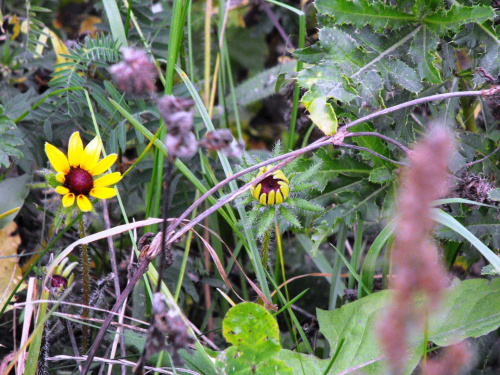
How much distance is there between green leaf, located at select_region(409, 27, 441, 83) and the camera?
1438 mm

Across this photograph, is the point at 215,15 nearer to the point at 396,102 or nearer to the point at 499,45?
the point at 396,102

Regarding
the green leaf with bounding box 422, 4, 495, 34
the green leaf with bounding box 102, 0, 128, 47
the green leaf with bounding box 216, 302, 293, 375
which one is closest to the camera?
the green leaf with bounding box 216, 302, 293, 375

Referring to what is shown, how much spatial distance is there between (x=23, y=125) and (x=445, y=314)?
1.46m

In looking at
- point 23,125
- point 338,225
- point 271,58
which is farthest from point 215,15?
point 338,225

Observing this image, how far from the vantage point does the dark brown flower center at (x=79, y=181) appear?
138 cm

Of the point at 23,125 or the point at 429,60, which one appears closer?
the point at 429,60

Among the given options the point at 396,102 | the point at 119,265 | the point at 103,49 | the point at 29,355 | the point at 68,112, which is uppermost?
the point at 103,49

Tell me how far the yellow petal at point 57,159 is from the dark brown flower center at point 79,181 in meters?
0.02

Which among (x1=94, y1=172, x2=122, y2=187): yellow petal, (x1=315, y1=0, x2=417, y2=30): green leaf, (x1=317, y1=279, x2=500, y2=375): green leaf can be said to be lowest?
(x1=317, y1=279, x2=500, y2=375): green leaf

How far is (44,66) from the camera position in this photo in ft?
6.55

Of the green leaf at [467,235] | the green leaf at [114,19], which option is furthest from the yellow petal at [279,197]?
the green leaf at [114,19]

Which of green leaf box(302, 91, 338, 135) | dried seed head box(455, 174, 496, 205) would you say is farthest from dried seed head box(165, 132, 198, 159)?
dried seed head box(455, 174, 496, 205)

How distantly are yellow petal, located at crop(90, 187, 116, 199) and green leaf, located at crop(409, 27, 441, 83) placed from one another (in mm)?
915

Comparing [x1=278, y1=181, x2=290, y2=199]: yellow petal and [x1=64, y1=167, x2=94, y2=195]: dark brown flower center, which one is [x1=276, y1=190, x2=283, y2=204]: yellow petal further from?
[x1=64, y1=167, x2=94, y2=195]: dark brown flower center
